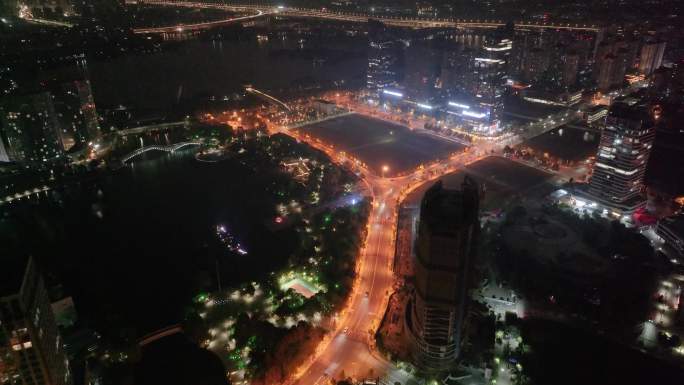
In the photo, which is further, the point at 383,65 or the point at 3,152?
the point at 383,65

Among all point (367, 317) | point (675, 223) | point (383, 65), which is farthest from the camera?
point (383, 65)

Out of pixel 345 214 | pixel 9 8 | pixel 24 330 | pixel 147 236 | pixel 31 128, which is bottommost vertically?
pixel 147 236

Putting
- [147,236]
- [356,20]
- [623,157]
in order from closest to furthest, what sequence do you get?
[147,236], [623,157], [356,20]

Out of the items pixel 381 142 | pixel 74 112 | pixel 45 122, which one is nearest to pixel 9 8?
pixel 74 112

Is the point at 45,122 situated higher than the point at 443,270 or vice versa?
the point at 443,270

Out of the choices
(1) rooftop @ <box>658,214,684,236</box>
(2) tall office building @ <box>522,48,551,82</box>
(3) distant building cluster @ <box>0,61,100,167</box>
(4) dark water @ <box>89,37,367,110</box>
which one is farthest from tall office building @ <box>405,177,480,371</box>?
(2) tall office building @ <box>522,48,551,82</box>

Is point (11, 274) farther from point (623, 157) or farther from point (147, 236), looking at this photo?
point (623, 157)
